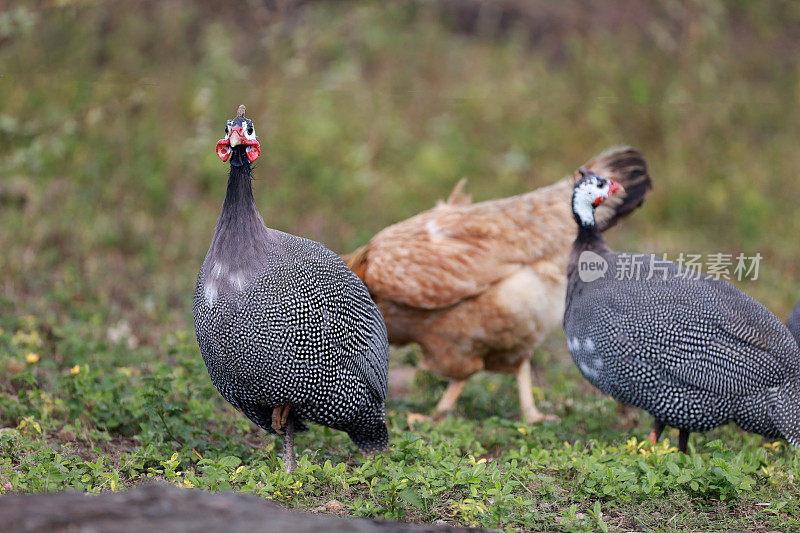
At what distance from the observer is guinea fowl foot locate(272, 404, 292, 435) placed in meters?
3.85

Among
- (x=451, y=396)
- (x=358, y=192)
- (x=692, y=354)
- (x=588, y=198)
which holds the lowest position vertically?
(x=451, y=396)

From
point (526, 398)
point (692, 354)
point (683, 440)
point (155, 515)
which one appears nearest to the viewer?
point (155, 515)

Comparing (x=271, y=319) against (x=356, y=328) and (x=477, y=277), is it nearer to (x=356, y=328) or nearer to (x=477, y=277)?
(x=356, y=328)

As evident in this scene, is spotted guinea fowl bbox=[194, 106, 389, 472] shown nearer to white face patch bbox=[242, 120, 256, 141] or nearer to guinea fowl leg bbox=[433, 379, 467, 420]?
white face patch bbox=[242, 120, 256, 141]

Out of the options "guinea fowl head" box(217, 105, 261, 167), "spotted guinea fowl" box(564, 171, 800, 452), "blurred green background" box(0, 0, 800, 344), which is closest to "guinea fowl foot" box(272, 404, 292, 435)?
"guinea fowl head" box(217, 105, 261, 167)

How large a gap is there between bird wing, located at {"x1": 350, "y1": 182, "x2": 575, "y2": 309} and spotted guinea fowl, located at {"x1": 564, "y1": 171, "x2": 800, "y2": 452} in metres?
0.89

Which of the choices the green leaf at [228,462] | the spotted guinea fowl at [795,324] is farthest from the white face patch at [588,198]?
the green leaf at [228,462]

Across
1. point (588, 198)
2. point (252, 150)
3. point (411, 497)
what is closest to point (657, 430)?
point (588, 198)

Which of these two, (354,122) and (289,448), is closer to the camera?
(289,448)

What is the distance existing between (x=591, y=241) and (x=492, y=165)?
4421mm

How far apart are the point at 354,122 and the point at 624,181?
13.6ft

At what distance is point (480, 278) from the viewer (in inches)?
203

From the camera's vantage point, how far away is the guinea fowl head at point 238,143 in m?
3.57

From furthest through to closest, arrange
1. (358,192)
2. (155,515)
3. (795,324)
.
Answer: (358,192) → (795,324) → (155,515)
